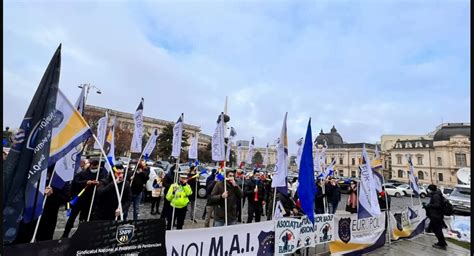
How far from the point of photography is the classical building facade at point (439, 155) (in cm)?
8106

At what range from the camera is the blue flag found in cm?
602

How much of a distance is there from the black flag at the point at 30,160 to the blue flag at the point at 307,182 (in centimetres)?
448

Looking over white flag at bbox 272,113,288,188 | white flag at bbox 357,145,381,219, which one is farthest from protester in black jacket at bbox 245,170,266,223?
white flag at bbox 357,145,381,219

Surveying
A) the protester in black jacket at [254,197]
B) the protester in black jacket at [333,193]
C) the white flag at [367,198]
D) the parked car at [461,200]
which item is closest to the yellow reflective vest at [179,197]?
the protester in black jacket at [254,197]

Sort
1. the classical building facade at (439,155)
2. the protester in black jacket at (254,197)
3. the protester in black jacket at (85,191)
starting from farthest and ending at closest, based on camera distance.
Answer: the classical building facade at (439,155), the protester in black jacket at (254,197), the protester in black jacket at (85,191)

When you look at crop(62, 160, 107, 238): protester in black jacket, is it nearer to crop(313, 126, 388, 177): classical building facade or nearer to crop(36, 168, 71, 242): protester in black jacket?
crop(36, 168, 71, 242): protester in black jacket

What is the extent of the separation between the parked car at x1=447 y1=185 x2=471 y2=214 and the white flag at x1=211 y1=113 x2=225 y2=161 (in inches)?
648

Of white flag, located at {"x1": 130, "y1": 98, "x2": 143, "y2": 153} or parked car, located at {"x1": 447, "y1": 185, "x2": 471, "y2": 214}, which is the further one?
parked car, located at {"x1": 447, "y1": 185, "x2": 471, "y2": 214}

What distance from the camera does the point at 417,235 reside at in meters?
10.3

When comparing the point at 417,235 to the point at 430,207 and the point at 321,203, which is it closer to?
the point at 430,207

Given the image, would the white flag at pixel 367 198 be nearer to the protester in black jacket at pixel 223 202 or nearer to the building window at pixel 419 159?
the protester in black jacket at pixel 223 202

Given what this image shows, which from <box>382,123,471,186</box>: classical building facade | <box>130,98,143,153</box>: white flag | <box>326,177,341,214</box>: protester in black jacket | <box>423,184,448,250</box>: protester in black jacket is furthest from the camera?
<box>382,123,471,186</box>: classical building facade

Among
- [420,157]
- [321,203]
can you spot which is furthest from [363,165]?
[420,157]

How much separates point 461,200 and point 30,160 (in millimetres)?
21730
